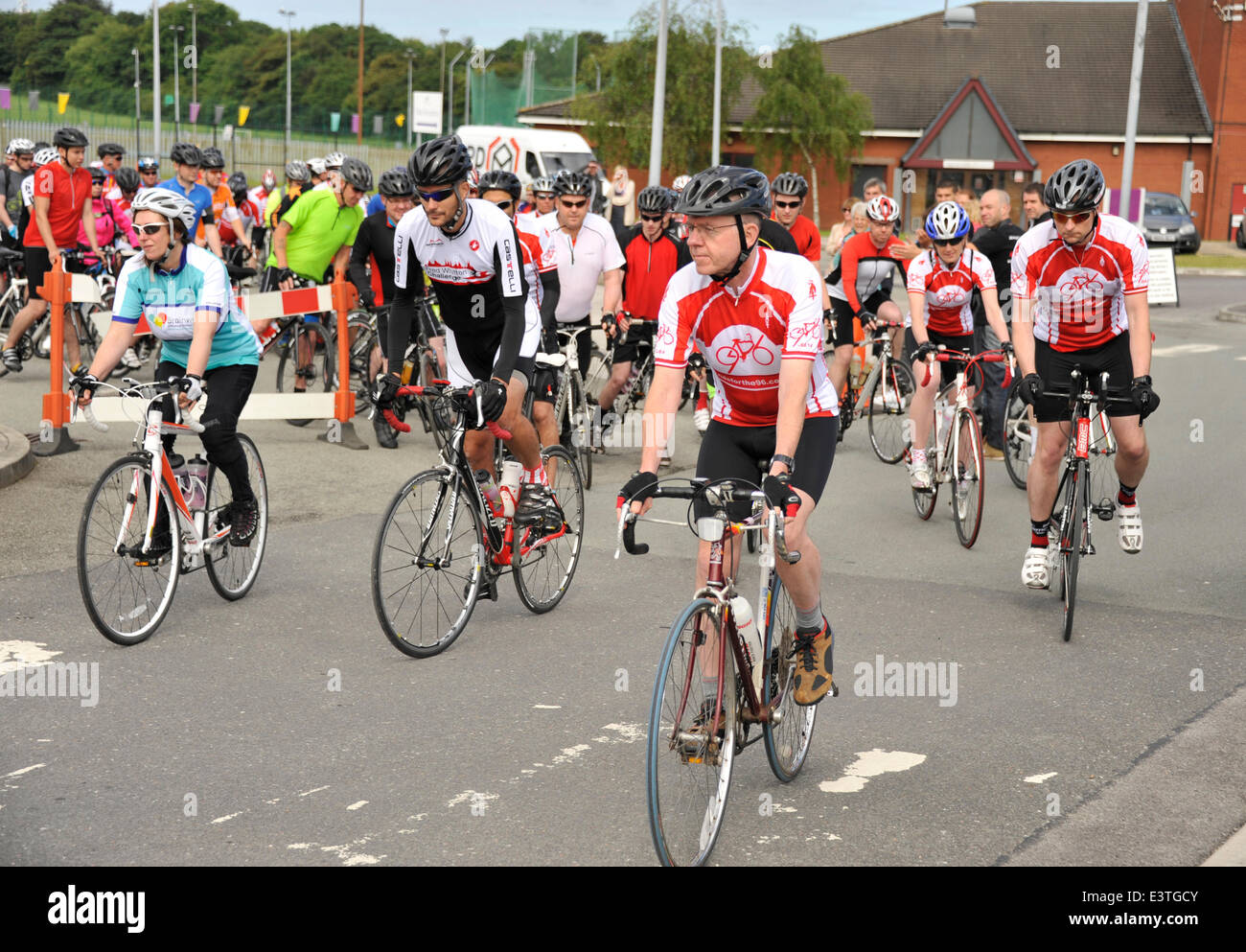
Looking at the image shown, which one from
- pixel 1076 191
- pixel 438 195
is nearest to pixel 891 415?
pixel 1076 191

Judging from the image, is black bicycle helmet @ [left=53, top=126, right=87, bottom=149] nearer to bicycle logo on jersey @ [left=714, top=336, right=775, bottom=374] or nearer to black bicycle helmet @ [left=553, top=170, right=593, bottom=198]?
black bicycle helmet @ [left=553, top=170, right=593, bottom=198]

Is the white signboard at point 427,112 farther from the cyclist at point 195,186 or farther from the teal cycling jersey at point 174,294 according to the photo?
the teal cycling jersey at point 174,294

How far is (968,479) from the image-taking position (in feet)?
29.5

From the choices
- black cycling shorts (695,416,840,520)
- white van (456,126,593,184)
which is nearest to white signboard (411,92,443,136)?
white van (456,126,593,184)

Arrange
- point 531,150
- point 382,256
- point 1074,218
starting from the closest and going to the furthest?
1. point 1074,218
2. point 382,256
3. point 531,150

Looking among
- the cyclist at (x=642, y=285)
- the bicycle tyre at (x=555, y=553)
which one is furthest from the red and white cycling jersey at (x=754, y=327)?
the cyclist at (x=642, y=285)

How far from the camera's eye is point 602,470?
37.4 ft

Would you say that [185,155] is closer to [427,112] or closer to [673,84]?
[427,112]

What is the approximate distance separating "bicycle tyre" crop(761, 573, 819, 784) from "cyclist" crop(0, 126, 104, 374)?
9.92 m

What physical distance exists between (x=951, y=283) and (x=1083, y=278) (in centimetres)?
240

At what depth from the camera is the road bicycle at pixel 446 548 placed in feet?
20.9

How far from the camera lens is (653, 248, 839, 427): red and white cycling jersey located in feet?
15.2

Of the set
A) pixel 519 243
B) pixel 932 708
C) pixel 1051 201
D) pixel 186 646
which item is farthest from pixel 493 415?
pixel 1051 201
